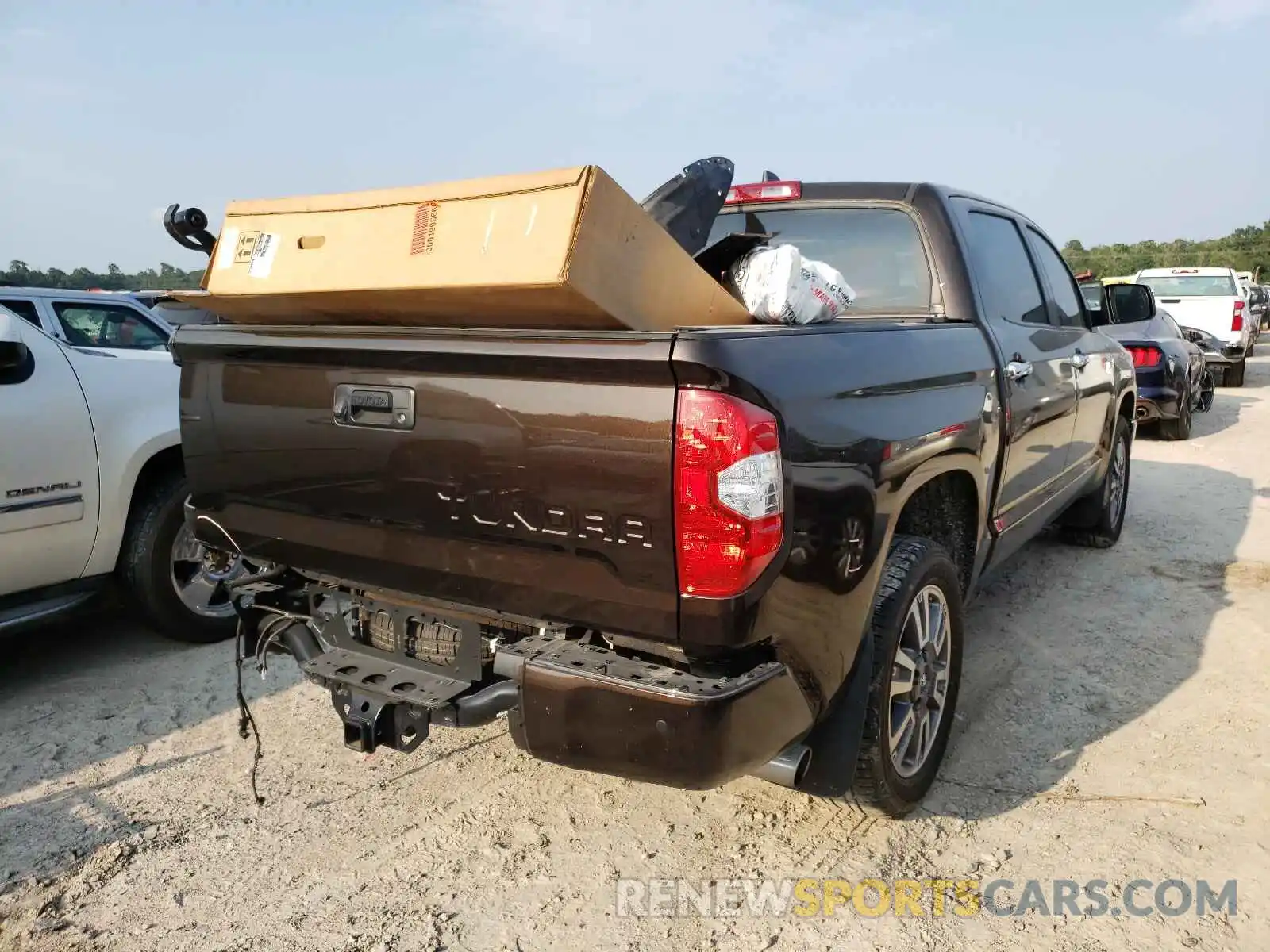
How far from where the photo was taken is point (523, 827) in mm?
2834

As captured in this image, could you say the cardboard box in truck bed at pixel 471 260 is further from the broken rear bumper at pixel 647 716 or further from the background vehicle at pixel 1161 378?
the background vehicle at pixel 1161 378

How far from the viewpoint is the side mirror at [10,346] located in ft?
12.1

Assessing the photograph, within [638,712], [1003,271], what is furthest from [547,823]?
[1003,271]

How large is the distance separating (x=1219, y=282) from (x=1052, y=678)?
13734mm

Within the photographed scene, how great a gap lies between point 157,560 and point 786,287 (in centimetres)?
310

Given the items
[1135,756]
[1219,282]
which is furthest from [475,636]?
[1219,282]

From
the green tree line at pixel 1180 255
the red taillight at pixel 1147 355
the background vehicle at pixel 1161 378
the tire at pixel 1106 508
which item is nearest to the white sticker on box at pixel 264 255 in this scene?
the tire at pixel 1106 508

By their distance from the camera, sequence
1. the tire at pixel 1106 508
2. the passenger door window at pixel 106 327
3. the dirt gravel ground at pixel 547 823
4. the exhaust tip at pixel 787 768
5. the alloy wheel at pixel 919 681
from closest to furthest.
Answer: the exhaust tip at pixel 787 768
the dirt gravel ground at pixel 547 823
the alloy wheel at pixel 919 681
the passenger door window at pixel 106 327
the tire at pixel 1106 508

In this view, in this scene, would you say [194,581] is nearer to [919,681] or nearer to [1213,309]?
[919,681]

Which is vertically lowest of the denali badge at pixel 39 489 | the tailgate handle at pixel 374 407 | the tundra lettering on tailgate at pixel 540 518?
the denali badge at pixel 39 489

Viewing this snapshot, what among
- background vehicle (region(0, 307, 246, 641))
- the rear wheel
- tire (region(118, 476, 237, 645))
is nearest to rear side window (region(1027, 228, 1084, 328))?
background vehicle (region(0, 307, 246, 641))

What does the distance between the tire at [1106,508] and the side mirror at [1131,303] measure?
2.41ft

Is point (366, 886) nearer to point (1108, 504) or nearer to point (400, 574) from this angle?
point (400, 574)

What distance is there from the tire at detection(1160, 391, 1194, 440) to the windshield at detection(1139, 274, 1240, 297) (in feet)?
18.2
